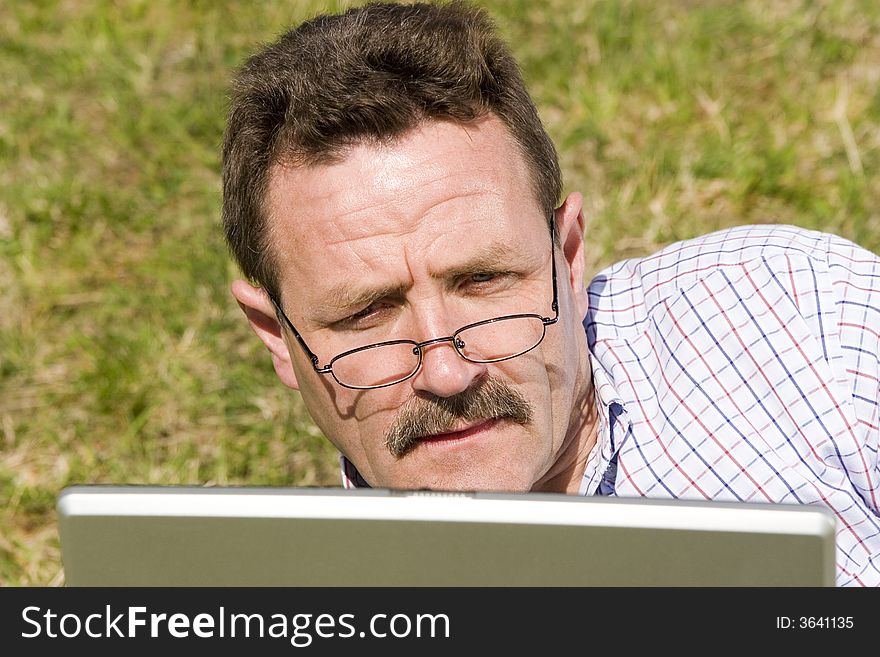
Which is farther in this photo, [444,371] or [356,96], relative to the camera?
[356,96]

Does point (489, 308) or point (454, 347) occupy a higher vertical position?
point (489, 308)

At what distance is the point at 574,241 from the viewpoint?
7.72 feet

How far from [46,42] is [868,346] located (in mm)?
4537

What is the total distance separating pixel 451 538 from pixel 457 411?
3.11 feet

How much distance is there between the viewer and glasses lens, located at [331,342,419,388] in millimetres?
1989

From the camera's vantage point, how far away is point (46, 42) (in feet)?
17.2

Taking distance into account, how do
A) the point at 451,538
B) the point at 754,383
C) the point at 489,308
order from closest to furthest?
1. the point at 451,538
2. the point at 489,308
3. the point at 754,383

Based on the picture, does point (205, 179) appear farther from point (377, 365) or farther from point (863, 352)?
point (863, 352)

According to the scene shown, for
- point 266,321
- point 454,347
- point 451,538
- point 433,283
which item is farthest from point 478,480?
point 451,538

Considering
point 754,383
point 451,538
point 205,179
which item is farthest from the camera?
point 205,179

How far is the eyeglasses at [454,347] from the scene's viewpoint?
1.98 metres

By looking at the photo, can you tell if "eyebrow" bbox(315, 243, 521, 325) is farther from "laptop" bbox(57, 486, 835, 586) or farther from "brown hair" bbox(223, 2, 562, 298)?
"laptop" bbox(57, 486, 835, 586)

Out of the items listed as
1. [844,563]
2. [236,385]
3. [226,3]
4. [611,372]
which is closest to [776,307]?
[611,372]

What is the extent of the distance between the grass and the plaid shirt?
Result: 5.00 ft
